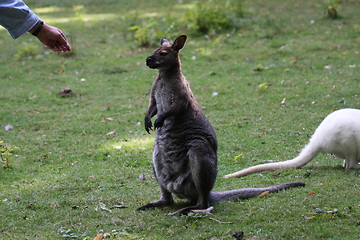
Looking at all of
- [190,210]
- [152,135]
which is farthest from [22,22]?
[152,135]

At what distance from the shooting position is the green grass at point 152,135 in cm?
382

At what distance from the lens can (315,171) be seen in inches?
197

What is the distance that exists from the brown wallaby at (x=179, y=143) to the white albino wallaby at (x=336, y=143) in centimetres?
94

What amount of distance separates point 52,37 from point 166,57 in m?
1.25

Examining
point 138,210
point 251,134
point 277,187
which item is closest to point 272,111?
point 251,134

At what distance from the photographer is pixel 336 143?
496cm

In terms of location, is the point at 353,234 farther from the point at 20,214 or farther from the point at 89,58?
the point at 89,58

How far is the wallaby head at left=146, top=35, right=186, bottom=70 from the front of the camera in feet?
13.5

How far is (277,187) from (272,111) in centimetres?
291

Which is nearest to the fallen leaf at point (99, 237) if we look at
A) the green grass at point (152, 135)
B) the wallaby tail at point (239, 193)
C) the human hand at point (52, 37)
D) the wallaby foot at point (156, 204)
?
the green grass at point (152, 135)

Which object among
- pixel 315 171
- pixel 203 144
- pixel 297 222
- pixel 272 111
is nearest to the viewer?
pixel 297 222

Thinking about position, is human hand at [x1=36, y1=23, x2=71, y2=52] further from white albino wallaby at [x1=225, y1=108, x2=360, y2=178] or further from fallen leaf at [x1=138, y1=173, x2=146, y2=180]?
white albino wallaby at [x1=225, y1=108, x2=360, y2=178]

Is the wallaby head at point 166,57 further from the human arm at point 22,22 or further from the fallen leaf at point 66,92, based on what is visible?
the fallen leaf at point 66,92

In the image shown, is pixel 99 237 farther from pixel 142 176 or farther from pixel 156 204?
pixel 142 176
